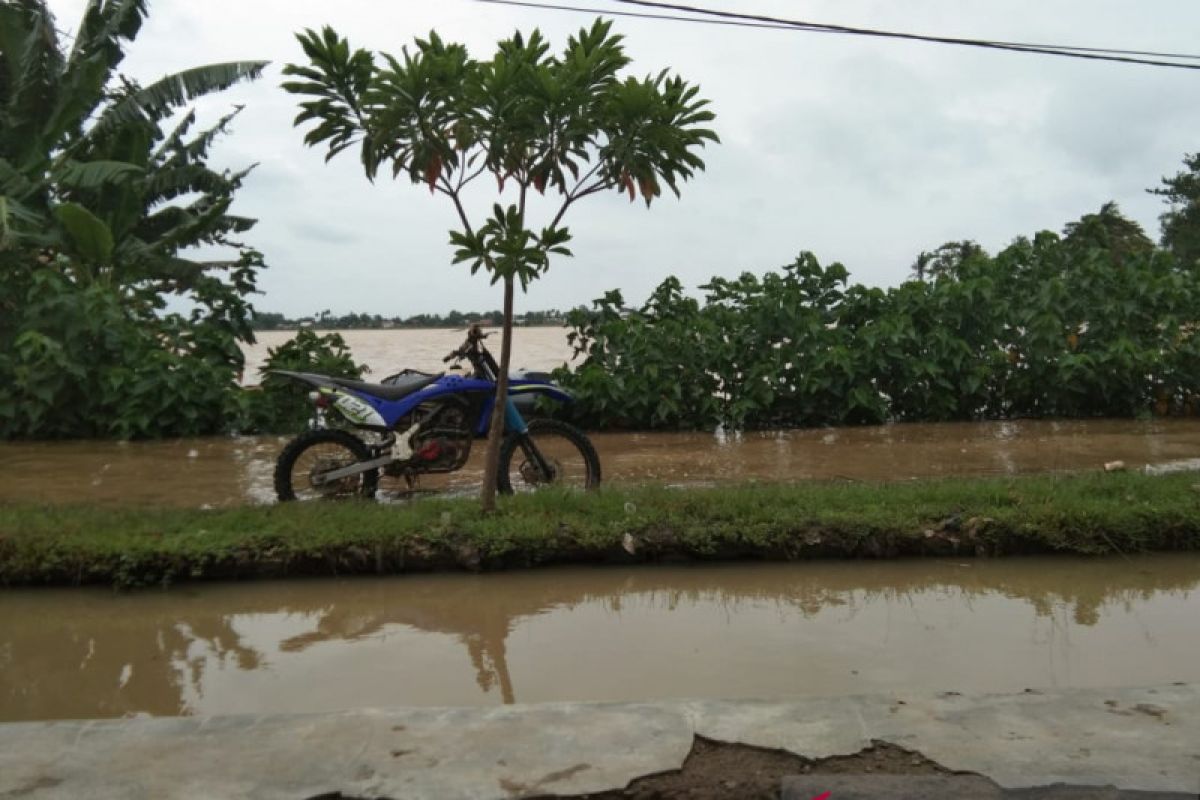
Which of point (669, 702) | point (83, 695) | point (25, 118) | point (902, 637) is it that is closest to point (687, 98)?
point (902, 637)

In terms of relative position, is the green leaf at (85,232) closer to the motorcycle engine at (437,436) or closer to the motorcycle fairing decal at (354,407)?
the motorcycle fairing decal at (354,407)

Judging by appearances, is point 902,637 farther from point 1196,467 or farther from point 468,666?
point 1196,467

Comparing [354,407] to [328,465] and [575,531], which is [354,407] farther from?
[575,531]

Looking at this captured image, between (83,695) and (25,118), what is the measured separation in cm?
1344

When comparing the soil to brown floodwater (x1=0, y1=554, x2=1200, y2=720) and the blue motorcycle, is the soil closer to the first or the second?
brown floodwater (x1=0, y1=554, x2=1200, y2=720)

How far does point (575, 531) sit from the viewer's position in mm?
5449

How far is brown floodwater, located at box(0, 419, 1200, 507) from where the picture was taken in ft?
25.7

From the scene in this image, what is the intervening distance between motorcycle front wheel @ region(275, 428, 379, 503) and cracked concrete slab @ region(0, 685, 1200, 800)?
11.9 feet

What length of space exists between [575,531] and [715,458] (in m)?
3.89

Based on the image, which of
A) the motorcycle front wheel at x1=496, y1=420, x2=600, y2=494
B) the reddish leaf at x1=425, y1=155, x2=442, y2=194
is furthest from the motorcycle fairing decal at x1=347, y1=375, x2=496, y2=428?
the reddish leaf at x1=425, y1=155, x2=442, y2=194

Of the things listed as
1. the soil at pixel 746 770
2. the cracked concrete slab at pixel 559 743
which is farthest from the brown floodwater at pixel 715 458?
the soil at pixel 746 770

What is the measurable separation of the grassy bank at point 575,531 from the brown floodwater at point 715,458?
168 cm

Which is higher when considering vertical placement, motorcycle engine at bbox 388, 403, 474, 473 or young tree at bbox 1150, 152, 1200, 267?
young tree at bbox 1150, 152, 1200, 267

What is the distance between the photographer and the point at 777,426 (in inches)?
444
